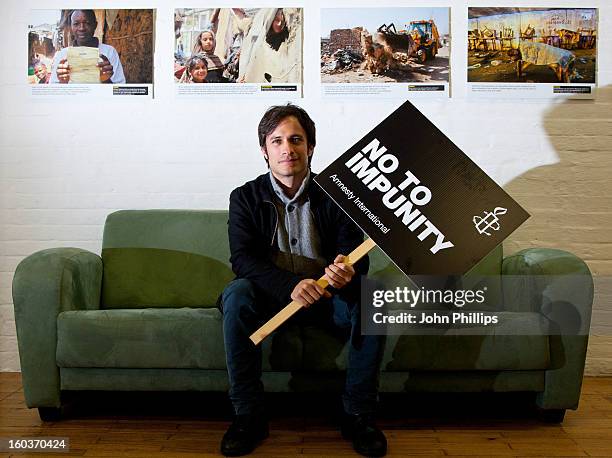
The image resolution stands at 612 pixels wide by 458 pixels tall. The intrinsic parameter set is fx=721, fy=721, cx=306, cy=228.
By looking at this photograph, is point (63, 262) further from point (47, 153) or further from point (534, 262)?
point (534, 262)

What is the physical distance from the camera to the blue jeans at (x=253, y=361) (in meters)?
1.97

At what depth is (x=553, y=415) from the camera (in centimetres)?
223

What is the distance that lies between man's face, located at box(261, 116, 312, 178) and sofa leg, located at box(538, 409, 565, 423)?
1.06m

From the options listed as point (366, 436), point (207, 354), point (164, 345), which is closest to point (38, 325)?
point (164, 345)

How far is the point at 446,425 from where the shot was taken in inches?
85.9

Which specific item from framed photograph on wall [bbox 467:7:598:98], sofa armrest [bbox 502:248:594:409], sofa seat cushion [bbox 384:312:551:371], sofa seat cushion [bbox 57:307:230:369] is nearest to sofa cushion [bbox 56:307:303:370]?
sofa seat cushion [bbox 57:307:230:369]

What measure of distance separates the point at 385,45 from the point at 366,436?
1683mm

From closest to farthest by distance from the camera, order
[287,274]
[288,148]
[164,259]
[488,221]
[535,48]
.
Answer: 1. [488,221]
2. [287,274]
3. [288,148]
4. [164,259]
5. [535,48]

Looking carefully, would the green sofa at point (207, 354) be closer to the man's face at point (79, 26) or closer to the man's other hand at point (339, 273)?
the man's other hand at point (339, 273)

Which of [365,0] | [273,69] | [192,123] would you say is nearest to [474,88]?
[365,0]

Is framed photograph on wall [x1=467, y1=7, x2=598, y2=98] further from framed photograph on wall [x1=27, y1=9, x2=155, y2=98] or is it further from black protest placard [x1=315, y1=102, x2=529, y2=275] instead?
framed photograph on wall [x1=27, y1=9, x2=155, y2=98]

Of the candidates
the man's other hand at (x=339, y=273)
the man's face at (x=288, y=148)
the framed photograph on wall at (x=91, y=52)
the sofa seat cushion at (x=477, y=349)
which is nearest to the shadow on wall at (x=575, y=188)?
the sofa seat cushion at (x=477, y=349)

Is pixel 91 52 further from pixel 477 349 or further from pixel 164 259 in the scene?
pixel 477 349

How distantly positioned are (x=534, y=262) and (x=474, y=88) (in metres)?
0.94
